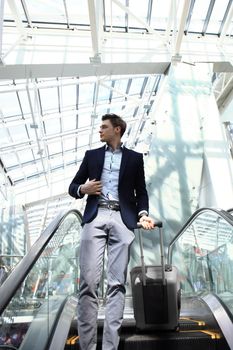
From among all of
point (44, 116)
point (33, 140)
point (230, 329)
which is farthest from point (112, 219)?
point (33, 140)

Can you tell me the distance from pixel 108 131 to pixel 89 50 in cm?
923

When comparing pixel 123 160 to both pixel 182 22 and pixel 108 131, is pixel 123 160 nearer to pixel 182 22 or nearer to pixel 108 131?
pixel 108 131

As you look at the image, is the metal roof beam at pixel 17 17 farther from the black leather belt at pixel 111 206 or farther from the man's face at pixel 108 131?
the black leather belt at pixel 111 206

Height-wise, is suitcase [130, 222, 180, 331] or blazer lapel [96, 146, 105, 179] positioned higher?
blazer lapel [96, 146, 105, 179]

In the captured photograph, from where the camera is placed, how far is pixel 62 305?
3.90 m

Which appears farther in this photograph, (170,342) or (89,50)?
(89,50)

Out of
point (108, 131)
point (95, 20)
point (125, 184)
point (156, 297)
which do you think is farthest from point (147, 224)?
point (95, 20)

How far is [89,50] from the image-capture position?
480 inches

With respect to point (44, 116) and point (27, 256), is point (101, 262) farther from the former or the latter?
point (44, 116)

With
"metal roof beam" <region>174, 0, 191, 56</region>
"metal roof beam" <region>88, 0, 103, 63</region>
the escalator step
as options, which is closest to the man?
the escalator step

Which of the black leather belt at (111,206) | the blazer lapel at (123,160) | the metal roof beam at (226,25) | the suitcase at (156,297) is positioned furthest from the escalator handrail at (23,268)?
the metal roof beam at (226,25)

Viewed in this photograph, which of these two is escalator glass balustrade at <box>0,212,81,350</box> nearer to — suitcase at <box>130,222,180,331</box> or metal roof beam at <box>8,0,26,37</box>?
suitcase at <box>130,222,180,331</box>

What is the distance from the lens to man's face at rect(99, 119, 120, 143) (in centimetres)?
358

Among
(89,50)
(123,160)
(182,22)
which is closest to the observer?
(123,160)
